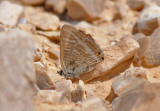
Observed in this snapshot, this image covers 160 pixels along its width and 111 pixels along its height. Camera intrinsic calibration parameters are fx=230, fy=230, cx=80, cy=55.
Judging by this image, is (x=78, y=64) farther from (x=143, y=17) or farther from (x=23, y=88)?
(x=143, y=17)

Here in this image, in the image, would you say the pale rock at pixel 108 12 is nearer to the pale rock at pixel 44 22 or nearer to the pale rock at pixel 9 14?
the pale rock at pixel 44 22

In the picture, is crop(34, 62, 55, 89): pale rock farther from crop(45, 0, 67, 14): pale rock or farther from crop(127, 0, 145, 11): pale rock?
crop(127, 0, 145, 11): pale rock

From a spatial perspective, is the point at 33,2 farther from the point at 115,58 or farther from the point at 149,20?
the point at 115,58

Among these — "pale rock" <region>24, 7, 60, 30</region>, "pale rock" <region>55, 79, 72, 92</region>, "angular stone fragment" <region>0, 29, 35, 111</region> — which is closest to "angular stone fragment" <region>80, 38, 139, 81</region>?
"pale rock" <region>55, 79, 72, 92</region>

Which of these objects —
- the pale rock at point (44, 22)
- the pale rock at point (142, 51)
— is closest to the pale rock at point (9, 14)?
the pale rock at point (44, 22)

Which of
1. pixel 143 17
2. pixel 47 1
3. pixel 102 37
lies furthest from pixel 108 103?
pixel 47 1

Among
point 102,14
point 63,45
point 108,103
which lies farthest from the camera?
point 102,14

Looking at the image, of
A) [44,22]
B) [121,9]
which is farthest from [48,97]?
[121,9]
